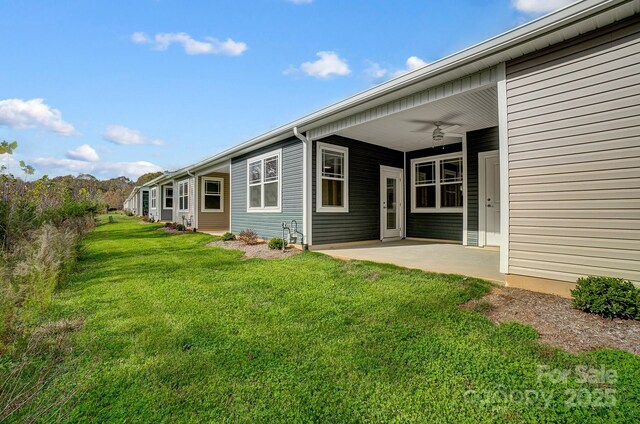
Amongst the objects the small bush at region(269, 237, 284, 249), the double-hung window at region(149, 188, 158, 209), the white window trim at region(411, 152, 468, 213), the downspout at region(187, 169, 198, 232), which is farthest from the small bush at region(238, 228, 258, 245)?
the double-hung window at region(149, 188, 158, 209)

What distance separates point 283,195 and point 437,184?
422 centimetres

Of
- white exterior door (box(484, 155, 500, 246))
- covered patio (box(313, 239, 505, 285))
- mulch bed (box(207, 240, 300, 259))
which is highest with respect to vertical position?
white exterior door (box(484, 155, 500, 246))

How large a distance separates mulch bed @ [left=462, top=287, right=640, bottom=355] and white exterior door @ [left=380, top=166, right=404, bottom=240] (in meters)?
4.92

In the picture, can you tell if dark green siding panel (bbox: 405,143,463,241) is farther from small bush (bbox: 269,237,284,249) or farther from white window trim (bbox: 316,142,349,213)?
small bush (bbox: 269,237,284,249)

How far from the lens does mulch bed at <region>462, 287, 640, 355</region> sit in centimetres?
231

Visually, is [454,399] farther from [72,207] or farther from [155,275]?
[72,207]

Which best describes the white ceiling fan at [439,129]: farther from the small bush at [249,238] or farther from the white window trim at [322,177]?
the small bush at [249,238]

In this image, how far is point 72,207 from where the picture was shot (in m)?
9.33

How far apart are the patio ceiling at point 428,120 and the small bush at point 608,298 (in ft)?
9.25

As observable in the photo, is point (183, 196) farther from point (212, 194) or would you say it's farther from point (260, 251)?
point (260, 251)

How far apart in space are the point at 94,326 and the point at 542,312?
14.5 feet

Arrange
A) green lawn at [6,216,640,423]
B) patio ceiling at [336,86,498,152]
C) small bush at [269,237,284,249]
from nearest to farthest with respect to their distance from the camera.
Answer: green lawn at [6,216,640,423] < patio ceiling at [336,86,498,152] < small bush at [269,237,284,249]

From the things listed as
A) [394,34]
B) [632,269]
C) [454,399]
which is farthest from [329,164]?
[454,399]

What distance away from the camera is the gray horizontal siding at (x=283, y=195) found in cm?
709
